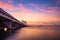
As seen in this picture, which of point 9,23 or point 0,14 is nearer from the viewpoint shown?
point 0,14

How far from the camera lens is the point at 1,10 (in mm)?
31328

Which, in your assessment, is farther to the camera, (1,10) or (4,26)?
(4,26)

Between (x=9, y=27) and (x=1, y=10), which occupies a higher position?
(x=1, y=10)

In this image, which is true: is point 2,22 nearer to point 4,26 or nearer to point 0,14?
point 4,26

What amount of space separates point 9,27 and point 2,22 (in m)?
2.47

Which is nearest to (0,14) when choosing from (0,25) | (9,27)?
(9,27)

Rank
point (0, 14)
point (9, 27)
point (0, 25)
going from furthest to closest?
point (0, 25), point (9, 27), point (0, 14)

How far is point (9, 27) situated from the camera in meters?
→ 45.3

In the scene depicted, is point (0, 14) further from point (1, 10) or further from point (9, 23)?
point (9, 23)

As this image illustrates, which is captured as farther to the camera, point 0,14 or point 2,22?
point 2,22

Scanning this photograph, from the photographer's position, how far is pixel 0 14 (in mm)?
31297

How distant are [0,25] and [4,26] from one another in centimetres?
326

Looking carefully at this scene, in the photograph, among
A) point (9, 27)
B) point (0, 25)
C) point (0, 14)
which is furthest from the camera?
point (0, 25)

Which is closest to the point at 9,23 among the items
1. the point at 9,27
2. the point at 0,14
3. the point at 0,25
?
the point at 9,27
